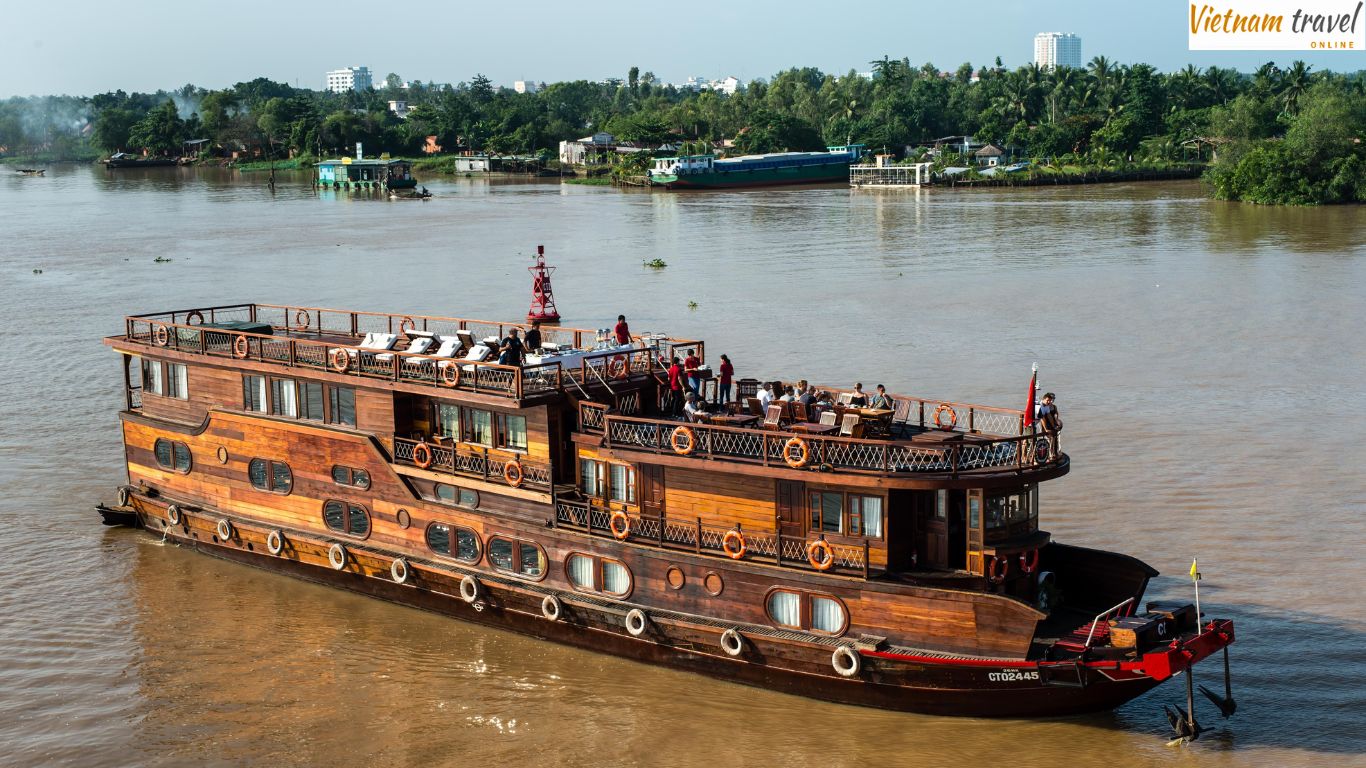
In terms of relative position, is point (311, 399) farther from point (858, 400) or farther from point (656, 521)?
point (858, 400)

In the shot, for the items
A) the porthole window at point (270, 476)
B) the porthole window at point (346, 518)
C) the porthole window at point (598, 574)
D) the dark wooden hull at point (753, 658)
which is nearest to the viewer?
the dark wooden hull at point (753, 658)

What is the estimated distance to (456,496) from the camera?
20.8 meters

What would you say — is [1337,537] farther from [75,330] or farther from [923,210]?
[923,210]

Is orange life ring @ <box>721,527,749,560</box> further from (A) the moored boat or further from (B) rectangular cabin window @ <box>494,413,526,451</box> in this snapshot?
(A) the moored boat

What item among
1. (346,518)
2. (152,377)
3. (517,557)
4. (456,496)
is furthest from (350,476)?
(152,377)

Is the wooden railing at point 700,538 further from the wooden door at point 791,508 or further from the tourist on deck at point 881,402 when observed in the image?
the tourist on deck at point 881,402

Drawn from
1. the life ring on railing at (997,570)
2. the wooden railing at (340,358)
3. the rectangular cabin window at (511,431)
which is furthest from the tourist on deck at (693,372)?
the life ring on railing at (997,570)

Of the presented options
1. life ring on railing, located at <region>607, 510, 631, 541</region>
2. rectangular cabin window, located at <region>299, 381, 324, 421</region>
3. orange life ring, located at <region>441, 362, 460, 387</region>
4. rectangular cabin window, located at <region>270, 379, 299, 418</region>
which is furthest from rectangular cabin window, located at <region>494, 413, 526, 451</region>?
rectangular cabin window, located at <region>270, 379, 299, 418</region>

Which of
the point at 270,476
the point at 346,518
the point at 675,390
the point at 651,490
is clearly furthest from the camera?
the point at 270,476

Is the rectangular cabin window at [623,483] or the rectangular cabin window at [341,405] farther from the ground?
the rectangular cabin window at [341,405]

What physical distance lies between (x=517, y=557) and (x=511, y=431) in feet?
6.00

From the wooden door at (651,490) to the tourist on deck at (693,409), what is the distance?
3.22ft

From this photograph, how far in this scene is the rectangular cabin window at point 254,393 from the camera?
75.0 ft

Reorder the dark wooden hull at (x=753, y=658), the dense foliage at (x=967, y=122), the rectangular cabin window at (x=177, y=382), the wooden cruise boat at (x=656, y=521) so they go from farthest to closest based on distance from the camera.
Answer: the dense foliage at (x=967, y=122) → the rectangular cabin window at (x=177, y=382) → the wooden cruise boat at (x=656, y=521) → the dark wooden hull at (x=753, y=658)
